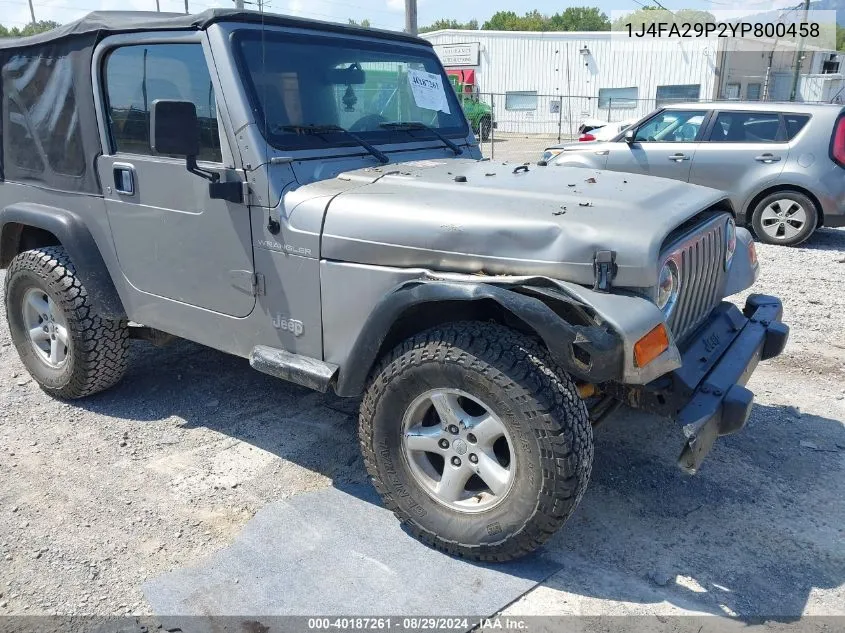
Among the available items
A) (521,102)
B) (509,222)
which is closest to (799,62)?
(521,102)

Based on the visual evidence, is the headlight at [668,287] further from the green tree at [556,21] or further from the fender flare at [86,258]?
the green tree at [556,21]

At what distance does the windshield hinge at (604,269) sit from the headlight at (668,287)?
230 millimetres

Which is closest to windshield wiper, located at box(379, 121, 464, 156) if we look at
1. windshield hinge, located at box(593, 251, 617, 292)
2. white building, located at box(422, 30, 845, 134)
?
windshield hinge, located at box(593, 251, 617, 292)

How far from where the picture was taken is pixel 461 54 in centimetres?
3231

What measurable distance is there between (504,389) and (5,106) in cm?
372

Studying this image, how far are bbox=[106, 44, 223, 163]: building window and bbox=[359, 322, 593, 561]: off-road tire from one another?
1410mm

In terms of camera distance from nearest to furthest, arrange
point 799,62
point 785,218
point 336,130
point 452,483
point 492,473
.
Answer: point 492,473, point 452,483, point 336,130, point 785,218, point 799,62

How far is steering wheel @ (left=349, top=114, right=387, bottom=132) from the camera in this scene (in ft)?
11.9

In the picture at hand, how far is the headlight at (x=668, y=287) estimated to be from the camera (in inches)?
106

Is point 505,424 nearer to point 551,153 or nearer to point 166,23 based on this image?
point 166,23

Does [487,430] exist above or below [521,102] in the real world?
above

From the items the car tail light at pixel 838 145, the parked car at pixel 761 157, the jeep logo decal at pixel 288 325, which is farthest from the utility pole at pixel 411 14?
the jeep logo decal at pixel 288 325

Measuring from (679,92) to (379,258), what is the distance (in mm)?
31882

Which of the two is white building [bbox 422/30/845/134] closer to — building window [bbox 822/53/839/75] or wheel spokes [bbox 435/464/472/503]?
building window [bbox 822/53/839/75]
